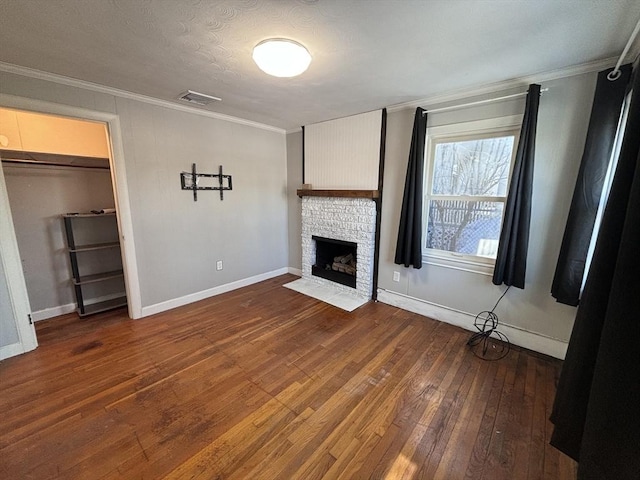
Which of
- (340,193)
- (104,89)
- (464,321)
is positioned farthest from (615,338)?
(104,89)

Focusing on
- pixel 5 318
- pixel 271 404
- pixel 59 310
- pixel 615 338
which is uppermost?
pixel 615 338

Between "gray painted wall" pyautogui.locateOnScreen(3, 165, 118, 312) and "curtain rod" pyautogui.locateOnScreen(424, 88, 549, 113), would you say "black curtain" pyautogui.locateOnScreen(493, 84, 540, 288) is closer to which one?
"curtain rod" pyautogui.locateOnScreen(424, 88, 549, 113)

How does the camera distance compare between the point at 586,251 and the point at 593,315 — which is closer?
the point at 593,315

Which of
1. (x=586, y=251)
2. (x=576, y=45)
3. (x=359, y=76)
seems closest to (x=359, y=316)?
(x=586, y=251)

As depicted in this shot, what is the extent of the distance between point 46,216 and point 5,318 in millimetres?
1139

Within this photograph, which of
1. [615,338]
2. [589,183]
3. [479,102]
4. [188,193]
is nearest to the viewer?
[615,338]

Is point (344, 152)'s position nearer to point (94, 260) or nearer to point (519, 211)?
point (519, 211)

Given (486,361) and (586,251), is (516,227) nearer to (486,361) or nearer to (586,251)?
(586,251)

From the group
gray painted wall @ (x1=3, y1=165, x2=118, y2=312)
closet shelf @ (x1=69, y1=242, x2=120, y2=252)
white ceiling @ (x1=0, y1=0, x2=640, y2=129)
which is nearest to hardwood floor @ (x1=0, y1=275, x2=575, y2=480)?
gray painted wall @ (x1=3, y1=165, x2=118, y2=312)

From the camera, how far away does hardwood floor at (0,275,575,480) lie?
141 centimetres

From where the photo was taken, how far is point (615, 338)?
20.5 inches

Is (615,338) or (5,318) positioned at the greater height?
(615,338)

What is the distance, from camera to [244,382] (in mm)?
1998

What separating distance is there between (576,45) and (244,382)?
3.31 metres
